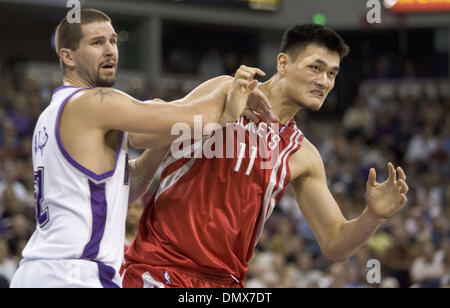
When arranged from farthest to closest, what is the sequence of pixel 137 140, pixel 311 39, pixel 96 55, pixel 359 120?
pixel 359 120
pixel 311 39
pixel 137 140
pixel 96 55

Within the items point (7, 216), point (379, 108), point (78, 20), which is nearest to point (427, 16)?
point (379, 108)

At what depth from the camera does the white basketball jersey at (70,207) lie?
3.38 meters

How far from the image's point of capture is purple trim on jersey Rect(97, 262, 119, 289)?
3422 mm

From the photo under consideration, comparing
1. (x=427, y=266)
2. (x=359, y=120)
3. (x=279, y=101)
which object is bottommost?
(x=427, y=266)

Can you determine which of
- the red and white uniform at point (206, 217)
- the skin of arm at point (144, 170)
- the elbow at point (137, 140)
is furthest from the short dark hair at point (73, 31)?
the red and white uniform at point (206, 217)

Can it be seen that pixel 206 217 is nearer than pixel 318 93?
Yes

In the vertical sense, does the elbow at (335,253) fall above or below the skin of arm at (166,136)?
below

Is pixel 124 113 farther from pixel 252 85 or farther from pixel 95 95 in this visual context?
pixel 252 85

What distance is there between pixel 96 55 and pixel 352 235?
6.21 feet

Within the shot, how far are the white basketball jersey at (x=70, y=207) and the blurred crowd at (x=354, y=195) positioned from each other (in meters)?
2.46

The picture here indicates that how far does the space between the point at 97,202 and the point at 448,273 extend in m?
7.69

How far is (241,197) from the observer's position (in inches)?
164

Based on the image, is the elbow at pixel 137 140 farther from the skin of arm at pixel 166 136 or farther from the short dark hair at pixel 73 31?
the short dark hair at pixel 73 31

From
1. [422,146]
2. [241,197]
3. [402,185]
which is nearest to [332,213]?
[402,185]
